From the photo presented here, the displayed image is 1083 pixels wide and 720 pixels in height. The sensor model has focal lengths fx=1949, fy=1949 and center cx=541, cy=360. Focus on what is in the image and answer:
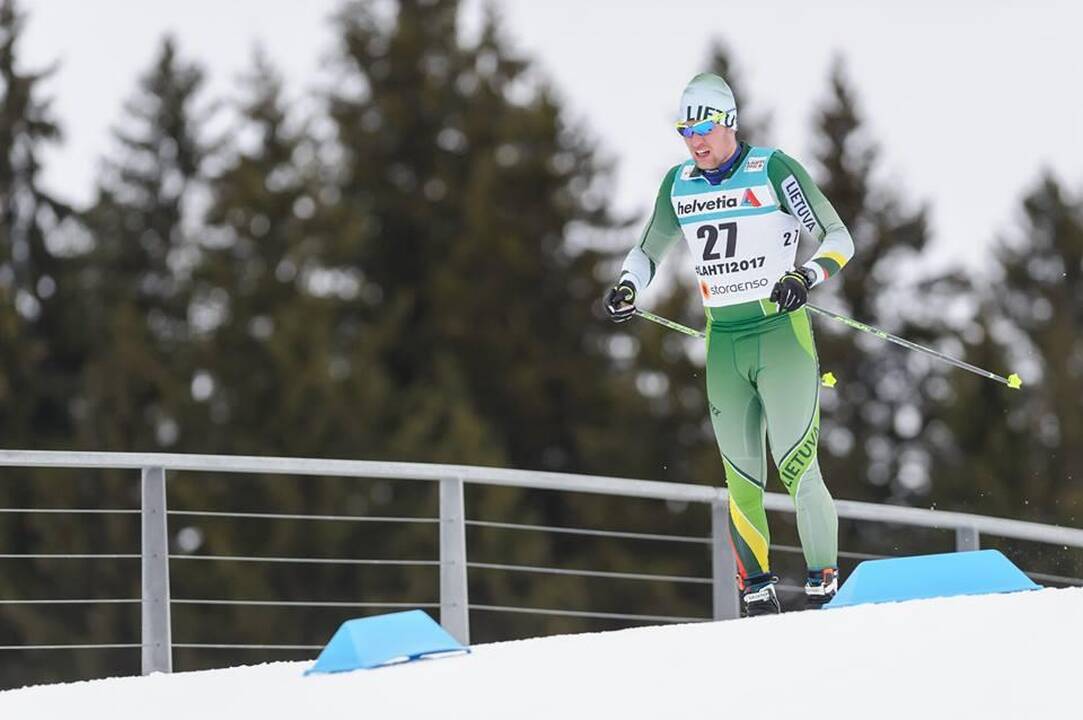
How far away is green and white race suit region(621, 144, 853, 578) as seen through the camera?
603cm

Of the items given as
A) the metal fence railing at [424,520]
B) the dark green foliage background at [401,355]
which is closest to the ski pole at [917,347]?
the metal fence railing at [424,520]

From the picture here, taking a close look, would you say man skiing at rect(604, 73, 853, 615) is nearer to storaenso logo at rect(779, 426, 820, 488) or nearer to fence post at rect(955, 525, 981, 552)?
storaenso logo at rect(779, 426, 820, 488)

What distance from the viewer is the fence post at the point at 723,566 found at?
7.11 metres

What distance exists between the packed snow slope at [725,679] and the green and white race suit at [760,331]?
1104mm

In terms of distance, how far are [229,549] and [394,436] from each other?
2.82 m

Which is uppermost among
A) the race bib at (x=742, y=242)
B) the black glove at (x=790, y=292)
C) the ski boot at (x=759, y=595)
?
the race bib at (x=742, y=242)

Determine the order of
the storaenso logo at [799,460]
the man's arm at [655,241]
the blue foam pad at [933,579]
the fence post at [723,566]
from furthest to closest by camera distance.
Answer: the fence post at [723,566], the man's arm at [655,241], the storaenso logo at [799,460], the blue foam pad at [933,579]

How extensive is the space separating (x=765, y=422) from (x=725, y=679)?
2.29 metres

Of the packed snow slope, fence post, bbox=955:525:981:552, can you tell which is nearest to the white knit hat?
the packed snow slope

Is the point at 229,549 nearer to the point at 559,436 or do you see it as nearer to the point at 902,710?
the point at 559,436

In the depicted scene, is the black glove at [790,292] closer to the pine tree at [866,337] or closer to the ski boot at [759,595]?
the ski boot at [759,595]

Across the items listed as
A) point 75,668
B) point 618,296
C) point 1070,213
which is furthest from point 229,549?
point 618,296

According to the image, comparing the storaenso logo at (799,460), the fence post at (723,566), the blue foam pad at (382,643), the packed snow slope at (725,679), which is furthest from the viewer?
the fence post at (723,566)

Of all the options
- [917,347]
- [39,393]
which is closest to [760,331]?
[917,347]
